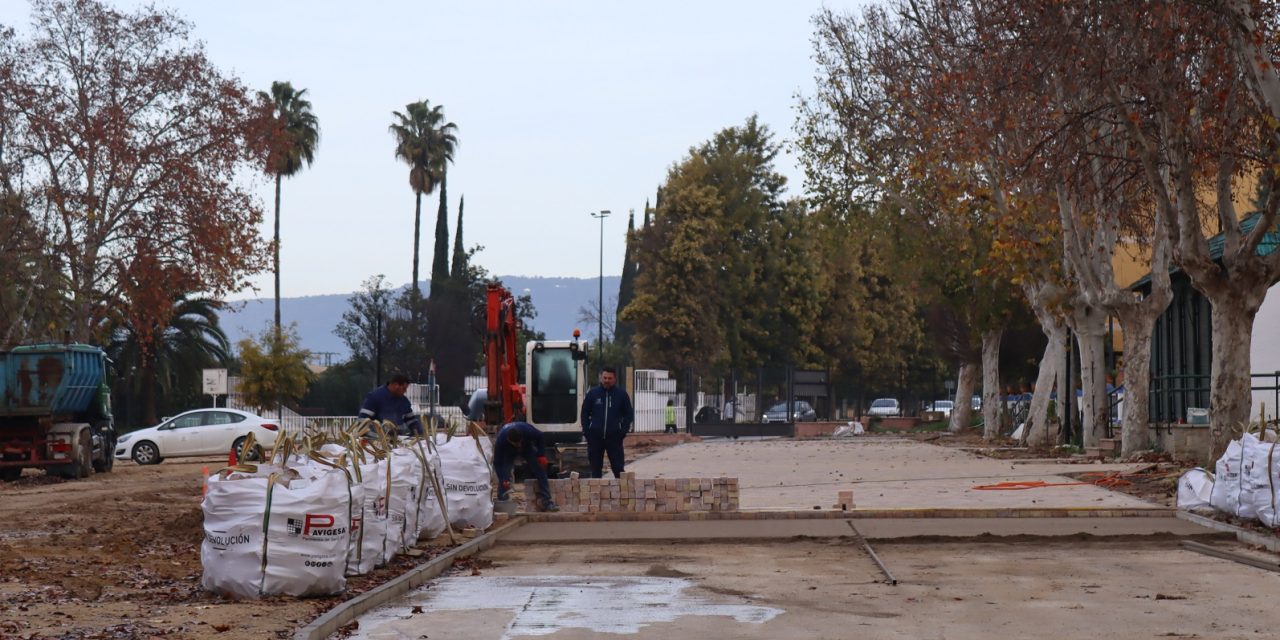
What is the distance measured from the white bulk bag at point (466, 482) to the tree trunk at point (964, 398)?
41.4 meters

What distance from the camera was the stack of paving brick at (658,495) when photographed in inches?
766

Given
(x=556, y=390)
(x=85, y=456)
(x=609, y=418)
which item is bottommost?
(x=85, y=456)

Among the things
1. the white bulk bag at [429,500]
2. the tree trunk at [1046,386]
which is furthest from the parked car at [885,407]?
the white bulk bag at [429,500]

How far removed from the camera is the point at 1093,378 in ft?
113

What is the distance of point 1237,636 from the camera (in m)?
9.44

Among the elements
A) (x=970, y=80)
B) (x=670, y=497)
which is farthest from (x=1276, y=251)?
(x=670, y=497)

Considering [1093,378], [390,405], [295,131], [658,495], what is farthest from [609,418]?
[295,131]

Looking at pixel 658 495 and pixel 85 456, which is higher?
pixel 85 456

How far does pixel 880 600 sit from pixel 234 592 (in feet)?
14.4

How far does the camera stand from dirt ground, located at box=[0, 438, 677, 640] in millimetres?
9891

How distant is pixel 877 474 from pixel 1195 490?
1034 centimetres

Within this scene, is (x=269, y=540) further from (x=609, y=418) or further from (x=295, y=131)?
(x=295, y=131)

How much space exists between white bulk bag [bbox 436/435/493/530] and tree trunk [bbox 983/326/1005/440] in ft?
105

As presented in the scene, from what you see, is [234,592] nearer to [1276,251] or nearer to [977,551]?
[977,551]
